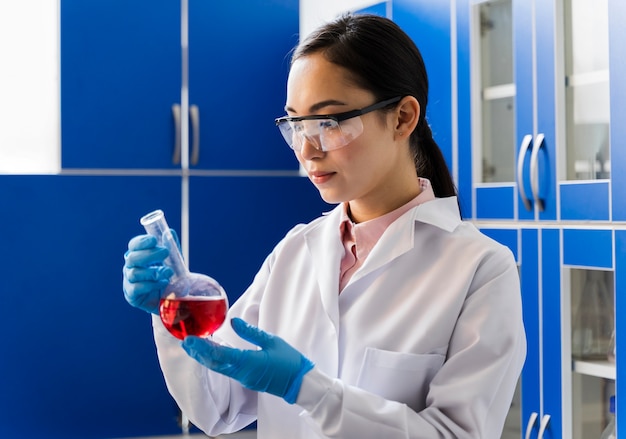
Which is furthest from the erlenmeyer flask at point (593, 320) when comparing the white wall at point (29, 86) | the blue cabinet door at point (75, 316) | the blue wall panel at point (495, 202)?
the white wall at point (29, 86)

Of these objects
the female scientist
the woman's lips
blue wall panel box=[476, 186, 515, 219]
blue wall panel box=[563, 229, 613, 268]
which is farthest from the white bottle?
the woman's lips

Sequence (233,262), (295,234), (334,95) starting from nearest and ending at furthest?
(334,95) < (295,234) < (233,262)

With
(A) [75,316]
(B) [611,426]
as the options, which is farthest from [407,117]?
(A) [75,316]

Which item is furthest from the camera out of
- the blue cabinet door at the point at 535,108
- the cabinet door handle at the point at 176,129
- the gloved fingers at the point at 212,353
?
the cabinet door handle at the point at 176,129

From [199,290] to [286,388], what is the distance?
195mm

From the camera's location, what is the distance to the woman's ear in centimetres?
149

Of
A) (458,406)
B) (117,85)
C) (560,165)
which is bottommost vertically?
(458,406)

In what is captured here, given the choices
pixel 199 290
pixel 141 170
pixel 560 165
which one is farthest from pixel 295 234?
pixel 141 170

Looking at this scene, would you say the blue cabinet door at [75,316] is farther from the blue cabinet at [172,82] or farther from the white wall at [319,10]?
the white wall at [319,10]

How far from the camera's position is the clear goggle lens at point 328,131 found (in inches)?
55.1

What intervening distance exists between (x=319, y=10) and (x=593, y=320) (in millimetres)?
1708

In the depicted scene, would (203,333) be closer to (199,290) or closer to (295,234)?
(199,290)

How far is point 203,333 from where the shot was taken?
1269 millimetres

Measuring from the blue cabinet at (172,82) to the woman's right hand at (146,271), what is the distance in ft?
5.67
